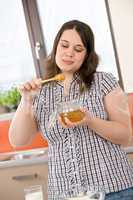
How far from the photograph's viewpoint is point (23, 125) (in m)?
1.70

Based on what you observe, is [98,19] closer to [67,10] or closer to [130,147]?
[67,10]

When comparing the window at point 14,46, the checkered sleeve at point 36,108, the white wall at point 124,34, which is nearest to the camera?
the checkered sleeve at point 36,108

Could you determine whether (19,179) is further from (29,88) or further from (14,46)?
(14,46)

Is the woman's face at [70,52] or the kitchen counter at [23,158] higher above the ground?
the woman's face at [70,52]

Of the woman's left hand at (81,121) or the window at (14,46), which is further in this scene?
the window at (14,46)

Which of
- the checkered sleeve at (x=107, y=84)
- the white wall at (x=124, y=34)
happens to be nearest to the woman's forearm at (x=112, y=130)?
the checkered sleeve at (x=107, y=84)

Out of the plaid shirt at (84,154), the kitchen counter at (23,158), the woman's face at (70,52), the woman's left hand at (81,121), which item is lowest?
the kitchen counter at (23,158)

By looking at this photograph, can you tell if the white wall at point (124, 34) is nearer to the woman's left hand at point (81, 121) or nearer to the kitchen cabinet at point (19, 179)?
the kitchen cabinet at point (19, 179)

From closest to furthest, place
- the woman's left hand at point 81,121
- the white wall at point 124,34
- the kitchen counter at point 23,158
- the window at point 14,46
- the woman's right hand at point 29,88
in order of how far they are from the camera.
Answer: the woman's left hand at point 81,121 → the woman's right hand at point 29,88 → the kitchen counter at point 23,158 → the white wall at point 124,34 → the window at point 14,46

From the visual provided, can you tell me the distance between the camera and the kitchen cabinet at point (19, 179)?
2.36 meters

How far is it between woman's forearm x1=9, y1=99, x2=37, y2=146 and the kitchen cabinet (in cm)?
65

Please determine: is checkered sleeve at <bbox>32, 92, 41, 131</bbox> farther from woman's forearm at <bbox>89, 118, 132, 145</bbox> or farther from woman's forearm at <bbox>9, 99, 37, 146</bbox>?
woman's forearm at <bbox>89, 118, 132, 145</bbox>

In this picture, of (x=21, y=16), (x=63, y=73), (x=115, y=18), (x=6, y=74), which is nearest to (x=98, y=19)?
(x=115, y=18)

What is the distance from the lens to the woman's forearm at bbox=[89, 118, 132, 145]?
1554 mm
